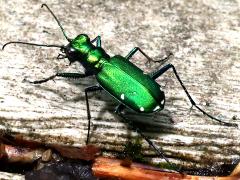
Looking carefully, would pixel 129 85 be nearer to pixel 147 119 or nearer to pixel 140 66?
pixel 147 119

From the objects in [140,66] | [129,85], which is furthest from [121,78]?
[140,66]

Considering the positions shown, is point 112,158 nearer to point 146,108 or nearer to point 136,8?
point 146,108

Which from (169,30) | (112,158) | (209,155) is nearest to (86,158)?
(112,158)

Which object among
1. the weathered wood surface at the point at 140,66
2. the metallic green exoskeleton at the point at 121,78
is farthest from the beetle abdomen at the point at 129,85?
the weathered wood surface at the point at 140,66

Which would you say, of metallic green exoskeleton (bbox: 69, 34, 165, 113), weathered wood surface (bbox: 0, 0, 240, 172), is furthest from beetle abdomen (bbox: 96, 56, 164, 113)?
weathered wood surface (bbox: 0, 0, 240, 172)

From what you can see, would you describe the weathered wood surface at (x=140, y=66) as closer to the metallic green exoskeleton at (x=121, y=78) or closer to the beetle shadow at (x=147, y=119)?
the beetle shadow at (x=147, y=119)

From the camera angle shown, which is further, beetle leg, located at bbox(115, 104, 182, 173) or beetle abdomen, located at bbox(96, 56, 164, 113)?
beetle abdomen, located at bbox(96, 56, 164, 113)

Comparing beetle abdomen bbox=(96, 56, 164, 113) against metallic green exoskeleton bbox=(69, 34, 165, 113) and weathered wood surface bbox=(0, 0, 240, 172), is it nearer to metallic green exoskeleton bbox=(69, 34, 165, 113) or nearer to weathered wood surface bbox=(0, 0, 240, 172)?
metallic green exoskeleton bbox=(69, 34, 165, 113)

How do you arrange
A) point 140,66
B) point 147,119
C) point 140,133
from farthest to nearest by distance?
point 140,66
point 147,119
point 140,133
